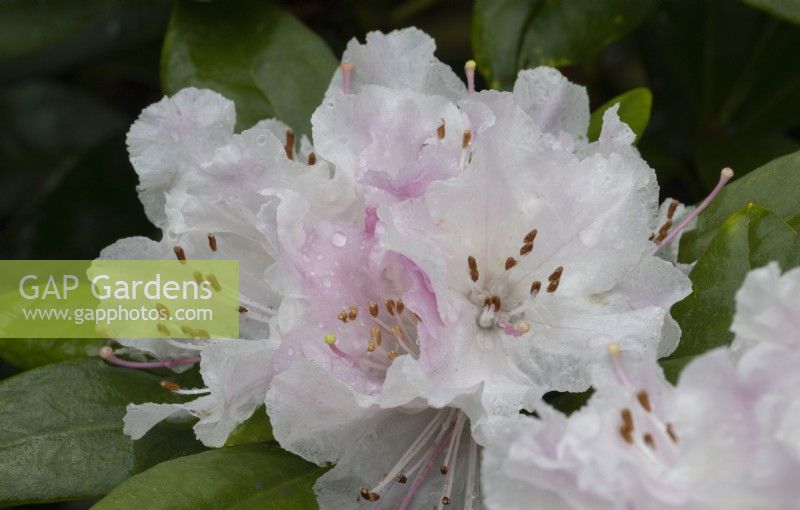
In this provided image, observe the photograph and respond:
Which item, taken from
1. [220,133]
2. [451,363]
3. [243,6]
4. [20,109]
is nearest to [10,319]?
[220,133]

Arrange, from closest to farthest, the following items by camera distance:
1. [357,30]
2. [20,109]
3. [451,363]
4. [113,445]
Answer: [451,363], [113,445], [357,30], [20,109]

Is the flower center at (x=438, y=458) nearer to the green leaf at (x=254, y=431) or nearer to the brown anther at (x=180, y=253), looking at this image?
the green leaf at (x=254, y=431)

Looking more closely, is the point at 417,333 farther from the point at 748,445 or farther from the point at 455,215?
the point at 748,445

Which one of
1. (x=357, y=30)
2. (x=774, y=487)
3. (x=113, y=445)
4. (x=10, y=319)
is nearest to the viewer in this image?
(x=774, y=487)

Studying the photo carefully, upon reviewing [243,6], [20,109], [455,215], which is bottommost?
[455,215]

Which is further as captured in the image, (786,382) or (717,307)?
(717,307)

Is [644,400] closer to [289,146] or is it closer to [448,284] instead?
[448,284]
